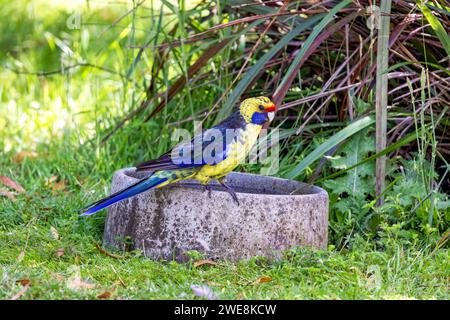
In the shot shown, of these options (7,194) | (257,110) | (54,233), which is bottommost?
(54,233)

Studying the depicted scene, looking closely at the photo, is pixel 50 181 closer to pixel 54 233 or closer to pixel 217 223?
pixel 54 233

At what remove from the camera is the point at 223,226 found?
3621 mm

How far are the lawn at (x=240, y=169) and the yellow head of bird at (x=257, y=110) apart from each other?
28 centimetres

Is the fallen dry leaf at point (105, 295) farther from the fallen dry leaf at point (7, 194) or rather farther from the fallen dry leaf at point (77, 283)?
the fallen dry leaf at point (7, 194)

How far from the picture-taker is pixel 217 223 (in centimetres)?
362

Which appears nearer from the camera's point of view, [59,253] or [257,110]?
[59,253]

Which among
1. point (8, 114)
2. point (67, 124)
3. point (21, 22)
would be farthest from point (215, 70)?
A: point (21, 22)

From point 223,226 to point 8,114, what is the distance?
2.89 m

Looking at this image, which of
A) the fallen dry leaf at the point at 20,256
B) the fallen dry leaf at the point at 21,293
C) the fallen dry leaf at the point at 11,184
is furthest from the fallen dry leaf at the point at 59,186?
the fallen dry leaf at the point at 21,293

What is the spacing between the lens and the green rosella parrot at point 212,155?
3674 millimetres

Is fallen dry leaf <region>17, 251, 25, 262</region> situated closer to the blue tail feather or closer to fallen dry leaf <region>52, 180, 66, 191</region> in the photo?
the blue tail feather

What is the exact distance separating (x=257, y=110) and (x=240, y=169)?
0.75 m

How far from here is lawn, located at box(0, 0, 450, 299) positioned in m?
3.34

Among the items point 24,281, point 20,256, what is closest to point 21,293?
point 24,281
